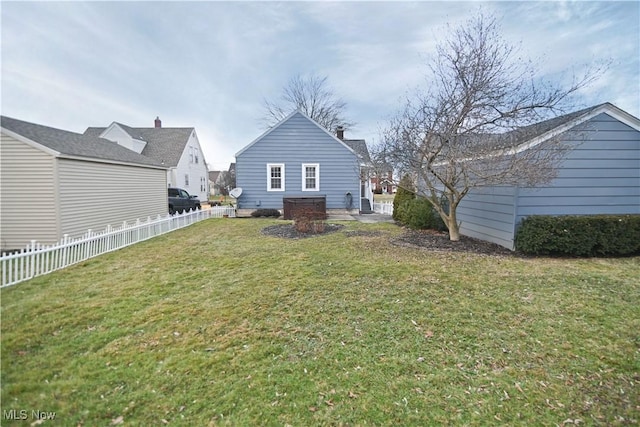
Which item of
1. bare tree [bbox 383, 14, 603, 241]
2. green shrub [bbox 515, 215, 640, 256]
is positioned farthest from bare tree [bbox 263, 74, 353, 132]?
green shrub [bbox 515, 215, 640, 256]

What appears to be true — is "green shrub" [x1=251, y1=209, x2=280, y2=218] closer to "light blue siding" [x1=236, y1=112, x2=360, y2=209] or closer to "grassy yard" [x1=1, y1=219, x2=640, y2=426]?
"light blue siding" [x1=236, y1=112, x2=360, y2=209]

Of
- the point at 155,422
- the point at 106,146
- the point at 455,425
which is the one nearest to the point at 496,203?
the point at 455,425

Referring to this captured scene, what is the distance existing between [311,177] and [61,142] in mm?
9968

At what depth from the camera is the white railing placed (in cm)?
1695

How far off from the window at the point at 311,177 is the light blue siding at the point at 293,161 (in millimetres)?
164

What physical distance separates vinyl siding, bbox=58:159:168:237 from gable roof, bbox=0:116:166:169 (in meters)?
0.27

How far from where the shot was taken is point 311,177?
15383 millimetres

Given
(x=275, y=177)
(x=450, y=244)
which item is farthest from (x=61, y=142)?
(x=450, y=244)

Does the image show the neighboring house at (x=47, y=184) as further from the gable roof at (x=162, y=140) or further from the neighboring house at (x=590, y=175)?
the gable roof at (x=162, y=140)

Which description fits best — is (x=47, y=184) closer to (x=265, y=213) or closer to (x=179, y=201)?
(x=265, y=213)

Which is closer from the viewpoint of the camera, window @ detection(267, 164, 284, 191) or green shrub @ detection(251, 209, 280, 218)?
green shrub @ detection(251, 209, 280, 218)

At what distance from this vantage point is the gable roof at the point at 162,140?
2348 centimetres

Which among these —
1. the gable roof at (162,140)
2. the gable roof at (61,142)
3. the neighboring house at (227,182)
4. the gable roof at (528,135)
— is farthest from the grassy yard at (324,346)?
the neighboring house at (227,182)

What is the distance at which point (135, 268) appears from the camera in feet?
18.8
